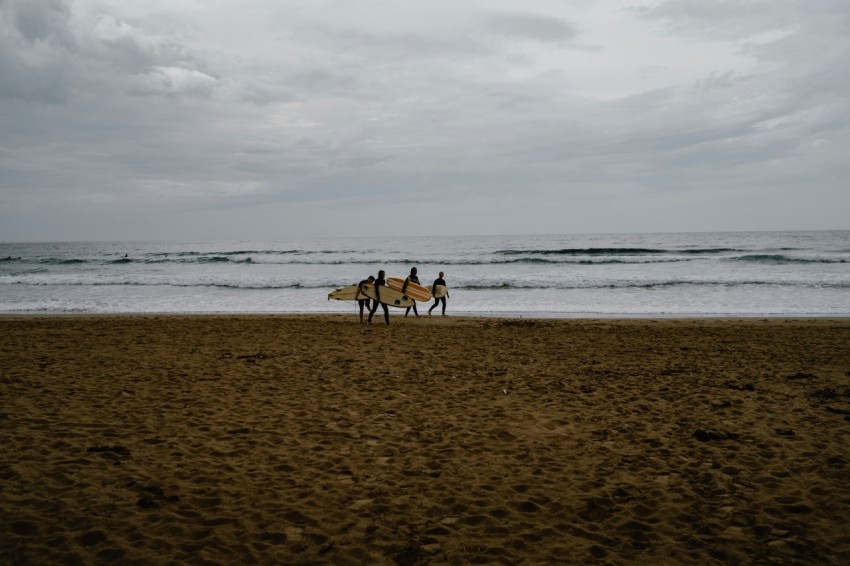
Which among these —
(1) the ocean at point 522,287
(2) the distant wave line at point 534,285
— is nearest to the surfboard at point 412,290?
(1) the ocean at point 522,287

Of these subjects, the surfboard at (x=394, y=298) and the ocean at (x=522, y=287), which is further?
the ocean at (x=522, y=287)

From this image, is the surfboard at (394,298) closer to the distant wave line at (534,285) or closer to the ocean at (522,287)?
the ocean at (522,287)

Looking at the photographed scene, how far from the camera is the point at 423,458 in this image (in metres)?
5.16

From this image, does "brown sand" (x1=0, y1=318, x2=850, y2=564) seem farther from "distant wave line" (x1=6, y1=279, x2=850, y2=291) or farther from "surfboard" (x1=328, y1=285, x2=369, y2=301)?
"distant wave line" (x1=6, y1=279, x2=850, y2=291)

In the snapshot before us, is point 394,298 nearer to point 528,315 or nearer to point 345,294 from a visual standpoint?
point 345,294

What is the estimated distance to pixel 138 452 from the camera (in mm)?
5145

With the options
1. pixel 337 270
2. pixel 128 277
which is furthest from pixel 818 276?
pixel 128 277

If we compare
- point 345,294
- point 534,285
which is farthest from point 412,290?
point 534,285

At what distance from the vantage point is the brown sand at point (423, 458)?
12.1ft

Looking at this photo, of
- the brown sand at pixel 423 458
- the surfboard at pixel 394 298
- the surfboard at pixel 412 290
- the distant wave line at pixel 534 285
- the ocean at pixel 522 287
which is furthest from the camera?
the distant wave line at pixel 534 285

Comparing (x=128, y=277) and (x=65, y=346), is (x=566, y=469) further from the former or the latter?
(x=128, y=277)

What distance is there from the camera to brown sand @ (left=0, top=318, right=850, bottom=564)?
3693 mm

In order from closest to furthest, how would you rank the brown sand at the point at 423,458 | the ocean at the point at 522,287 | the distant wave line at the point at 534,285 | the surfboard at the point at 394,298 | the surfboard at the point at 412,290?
the brown sand at the point at 423,458 → the surfboard at the point at 394,298 → the surfboard at the point at 412,290 → the ocean at the point at 522,287 → the distant wave line at the point at 534,285

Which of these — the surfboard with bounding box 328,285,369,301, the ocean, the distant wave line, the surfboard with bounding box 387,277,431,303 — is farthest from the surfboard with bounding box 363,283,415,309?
the distant wave line
